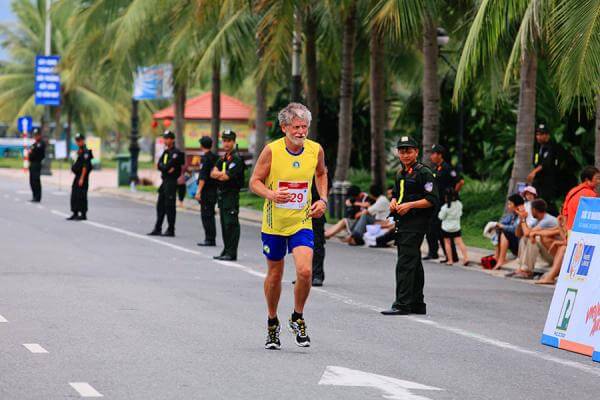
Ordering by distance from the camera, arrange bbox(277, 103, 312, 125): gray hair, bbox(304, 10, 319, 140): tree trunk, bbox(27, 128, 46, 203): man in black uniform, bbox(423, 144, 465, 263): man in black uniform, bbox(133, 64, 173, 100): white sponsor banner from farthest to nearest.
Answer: bbox(133, 64, 173, 100): white sponsor banner < bbox(27, 128, 46, 203): man in black uniform < bbox(304, 10, 319, 140): tree trunk < bbox(423, 144, 465, 263): man in black uniform < bbox(277, 103, 312, 125): gray hair

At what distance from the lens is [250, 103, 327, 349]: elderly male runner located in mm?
10711

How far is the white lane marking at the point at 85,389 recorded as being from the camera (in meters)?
8.45

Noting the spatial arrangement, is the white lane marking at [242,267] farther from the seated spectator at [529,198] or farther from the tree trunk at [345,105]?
the tree trunk at [345,105]

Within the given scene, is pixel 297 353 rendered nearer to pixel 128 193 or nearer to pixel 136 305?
pixel 136 305

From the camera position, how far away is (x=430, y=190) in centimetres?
1353

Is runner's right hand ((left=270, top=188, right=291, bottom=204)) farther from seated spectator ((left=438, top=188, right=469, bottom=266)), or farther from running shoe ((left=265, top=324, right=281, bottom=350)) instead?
seated spectator ((left=438, top=188, right=469, bottom=266))

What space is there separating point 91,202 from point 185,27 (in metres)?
7.16

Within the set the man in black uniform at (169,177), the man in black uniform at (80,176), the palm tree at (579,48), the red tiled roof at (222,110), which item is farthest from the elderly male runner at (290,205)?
the red tiled roof at (222,110)

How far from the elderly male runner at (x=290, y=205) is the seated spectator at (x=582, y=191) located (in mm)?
5354

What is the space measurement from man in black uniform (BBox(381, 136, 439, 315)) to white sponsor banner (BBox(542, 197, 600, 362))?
2.08 metres

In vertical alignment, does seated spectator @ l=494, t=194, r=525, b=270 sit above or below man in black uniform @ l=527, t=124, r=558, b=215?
below

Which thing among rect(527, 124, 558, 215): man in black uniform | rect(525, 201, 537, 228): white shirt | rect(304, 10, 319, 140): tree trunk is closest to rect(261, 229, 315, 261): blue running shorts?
rect(525, 201, 537, 228): white shirt

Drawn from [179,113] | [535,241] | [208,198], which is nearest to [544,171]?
[535,241]

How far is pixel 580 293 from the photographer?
11383 millimetres
